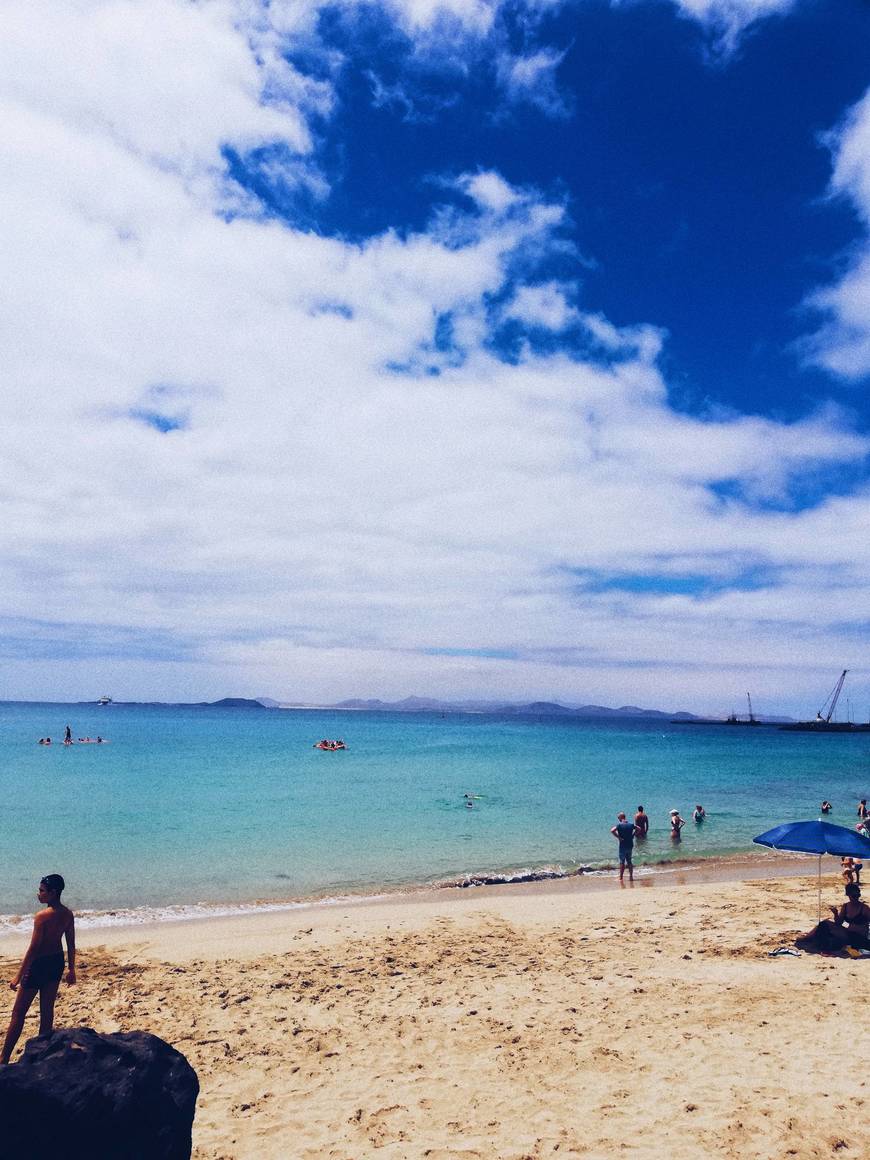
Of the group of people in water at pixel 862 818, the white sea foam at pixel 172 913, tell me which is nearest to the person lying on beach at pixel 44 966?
the white sea foam at pixel 172 913

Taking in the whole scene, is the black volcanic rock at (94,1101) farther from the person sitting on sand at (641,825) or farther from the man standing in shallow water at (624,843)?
the person sitting on sand at (641,825)

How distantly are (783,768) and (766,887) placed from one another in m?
51.9

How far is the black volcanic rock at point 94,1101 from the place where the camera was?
4438mm

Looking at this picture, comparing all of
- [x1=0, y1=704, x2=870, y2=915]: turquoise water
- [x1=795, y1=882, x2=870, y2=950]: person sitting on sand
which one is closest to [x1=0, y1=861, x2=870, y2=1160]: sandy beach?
[x1=795, y1=882, x2=870, y2=950]: person sitting on sand

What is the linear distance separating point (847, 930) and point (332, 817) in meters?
23.4

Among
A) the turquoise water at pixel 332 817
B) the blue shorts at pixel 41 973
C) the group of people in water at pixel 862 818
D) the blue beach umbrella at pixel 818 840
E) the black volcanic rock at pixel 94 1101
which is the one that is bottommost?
the turquoise water at pixel 332 817

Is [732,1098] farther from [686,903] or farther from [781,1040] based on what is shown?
[686,903]

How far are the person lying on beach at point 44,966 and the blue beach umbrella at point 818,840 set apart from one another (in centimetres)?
1047

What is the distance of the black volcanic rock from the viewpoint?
444cm

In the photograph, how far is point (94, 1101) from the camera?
180 inches

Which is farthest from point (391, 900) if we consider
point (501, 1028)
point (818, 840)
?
point (818, 840)

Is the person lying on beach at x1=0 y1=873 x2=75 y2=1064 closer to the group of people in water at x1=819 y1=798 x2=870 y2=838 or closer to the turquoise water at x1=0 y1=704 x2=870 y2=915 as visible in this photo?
the turquoise water at x1=0 y1=704 x2=870 y2=915

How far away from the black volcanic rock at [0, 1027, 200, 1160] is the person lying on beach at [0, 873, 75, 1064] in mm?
3672

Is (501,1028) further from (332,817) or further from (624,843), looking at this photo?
(332,817)
